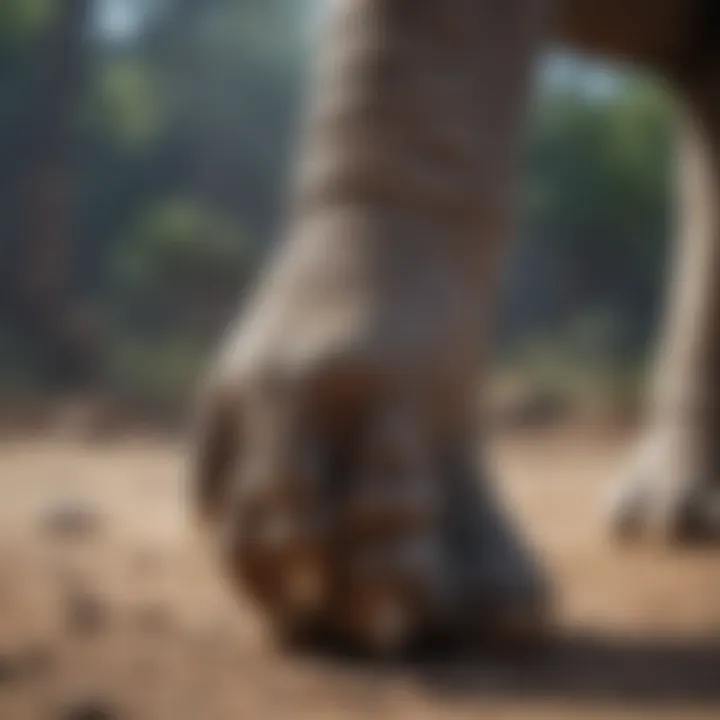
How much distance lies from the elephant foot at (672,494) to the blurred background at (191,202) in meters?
0.30

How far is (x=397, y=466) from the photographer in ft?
2.46

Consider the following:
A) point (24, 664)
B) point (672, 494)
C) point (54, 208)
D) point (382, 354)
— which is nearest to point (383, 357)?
point (382, 354)

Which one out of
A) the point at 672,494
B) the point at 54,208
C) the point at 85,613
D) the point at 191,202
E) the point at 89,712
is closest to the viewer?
the point at 89,712

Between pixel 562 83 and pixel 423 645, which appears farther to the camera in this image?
pixel 562 83

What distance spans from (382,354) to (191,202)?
1344mm

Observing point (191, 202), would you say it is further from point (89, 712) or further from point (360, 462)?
point (89, 712)

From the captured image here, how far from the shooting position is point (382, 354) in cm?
76

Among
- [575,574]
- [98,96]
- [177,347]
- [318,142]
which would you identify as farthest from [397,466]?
A: [177,347]

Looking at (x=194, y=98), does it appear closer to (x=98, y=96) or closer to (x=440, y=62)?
(x=98, y=96)

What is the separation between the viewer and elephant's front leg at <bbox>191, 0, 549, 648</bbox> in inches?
29.5

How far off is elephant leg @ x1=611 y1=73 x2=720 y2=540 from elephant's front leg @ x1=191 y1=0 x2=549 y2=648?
1.84 ft

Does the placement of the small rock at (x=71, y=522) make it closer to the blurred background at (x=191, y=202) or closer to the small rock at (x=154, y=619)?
the blurred background at (x=191, y=202)

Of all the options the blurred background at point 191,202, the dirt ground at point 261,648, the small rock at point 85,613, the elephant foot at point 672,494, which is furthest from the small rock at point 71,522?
the elephant foot at point 672,494

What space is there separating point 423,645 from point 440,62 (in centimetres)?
33
